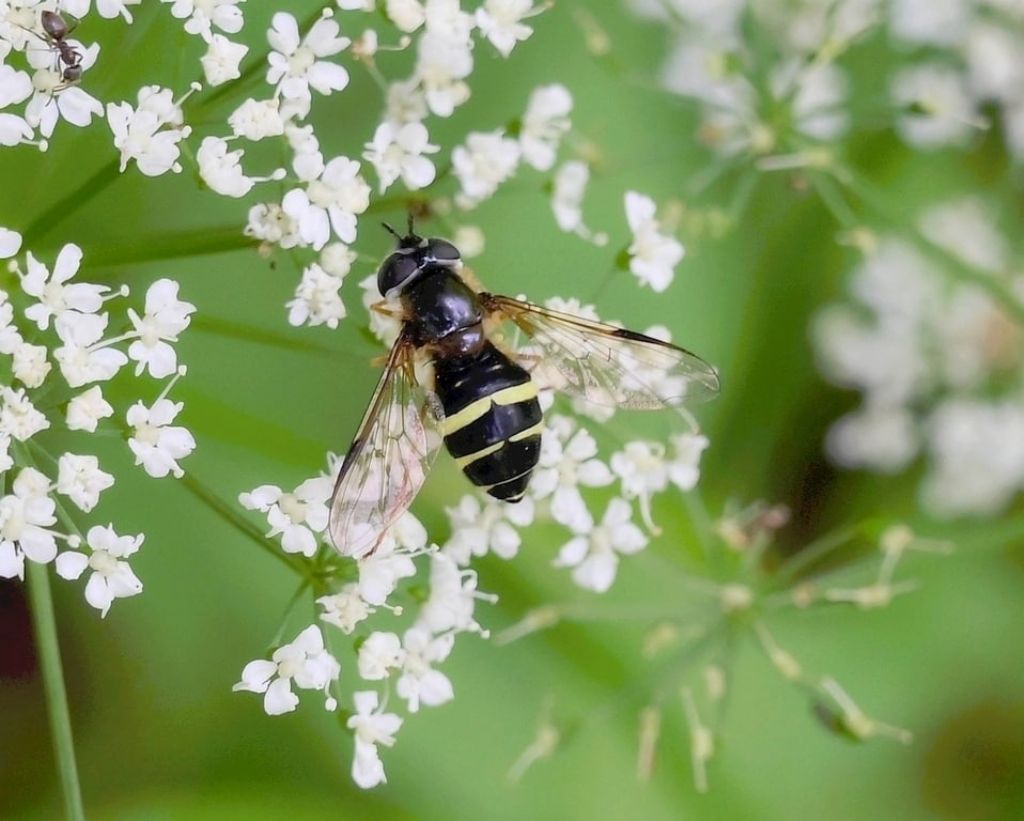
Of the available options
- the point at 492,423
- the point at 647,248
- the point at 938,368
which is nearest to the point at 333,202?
the point at 492,423

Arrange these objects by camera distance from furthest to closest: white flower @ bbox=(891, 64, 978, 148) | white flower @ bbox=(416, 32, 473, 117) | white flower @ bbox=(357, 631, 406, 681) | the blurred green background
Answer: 1. white flower @ bbox=(891, 64, 978, 148)
2. the blurred green background
3. white flower @ bbox=(416, 32, 473, 117)
4. white flower @ bbox=(357, 631, 406, 681)

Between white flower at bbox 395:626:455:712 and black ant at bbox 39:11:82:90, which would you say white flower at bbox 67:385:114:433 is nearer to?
black ant at bbox 39:11:82:90

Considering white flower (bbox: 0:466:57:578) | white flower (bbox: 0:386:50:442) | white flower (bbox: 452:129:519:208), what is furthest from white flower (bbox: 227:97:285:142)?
white flower (bbox: 0:466:57:578)

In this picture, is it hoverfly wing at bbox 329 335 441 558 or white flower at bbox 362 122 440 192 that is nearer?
hoverfly wing at bbox 329 335 441 558

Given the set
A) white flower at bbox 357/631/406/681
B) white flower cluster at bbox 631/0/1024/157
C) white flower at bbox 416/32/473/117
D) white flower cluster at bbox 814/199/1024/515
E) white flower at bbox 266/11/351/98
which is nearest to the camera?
white flower at bbox 266/11/351/98

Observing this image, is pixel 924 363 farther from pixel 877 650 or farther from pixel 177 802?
pixel 177 802

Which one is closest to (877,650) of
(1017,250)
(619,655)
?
(619,655)

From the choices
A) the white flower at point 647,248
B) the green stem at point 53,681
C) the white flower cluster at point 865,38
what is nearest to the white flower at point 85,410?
the green stem at point 53,681
